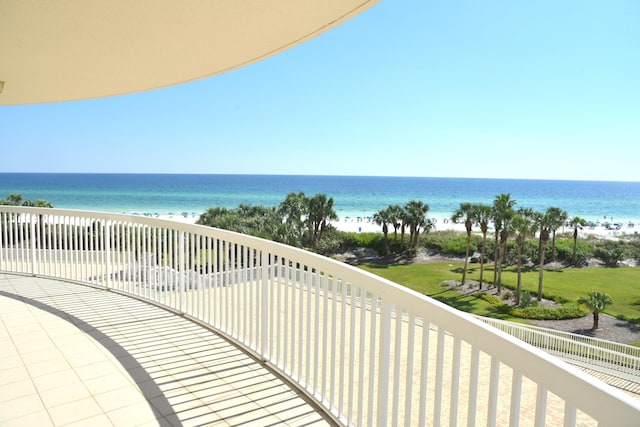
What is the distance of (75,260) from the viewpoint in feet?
15.9

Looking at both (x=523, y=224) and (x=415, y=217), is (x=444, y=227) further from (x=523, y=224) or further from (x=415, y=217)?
(x=523, y=224)

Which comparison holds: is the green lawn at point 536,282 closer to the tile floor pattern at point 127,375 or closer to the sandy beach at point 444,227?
the sandy beach at point 444,227

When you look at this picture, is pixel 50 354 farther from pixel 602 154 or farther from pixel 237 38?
pixel 602 154

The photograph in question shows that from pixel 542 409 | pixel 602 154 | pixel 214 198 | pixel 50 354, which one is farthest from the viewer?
pixel 602 154

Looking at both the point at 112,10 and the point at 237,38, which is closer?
the point at 112,10

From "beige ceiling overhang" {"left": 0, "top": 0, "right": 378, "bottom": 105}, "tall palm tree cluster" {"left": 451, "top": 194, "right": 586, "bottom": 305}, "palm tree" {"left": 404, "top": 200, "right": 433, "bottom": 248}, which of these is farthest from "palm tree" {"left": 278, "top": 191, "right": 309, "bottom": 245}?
"beige ceiling overhang" {"left": 0, "top": 0, "right": 378, "bottom": 105}

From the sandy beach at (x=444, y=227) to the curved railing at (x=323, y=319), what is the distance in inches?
1532

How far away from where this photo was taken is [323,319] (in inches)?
90.1

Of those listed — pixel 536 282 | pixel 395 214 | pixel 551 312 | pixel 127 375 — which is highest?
pixel 127 375

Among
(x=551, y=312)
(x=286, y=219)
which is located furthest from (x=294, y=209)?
(x=551, y=312)

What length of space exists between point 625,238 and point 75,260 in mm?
50483

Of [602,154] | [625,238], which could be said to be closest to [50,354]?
[625,238]

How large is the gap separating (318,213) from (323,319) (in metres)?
31.4

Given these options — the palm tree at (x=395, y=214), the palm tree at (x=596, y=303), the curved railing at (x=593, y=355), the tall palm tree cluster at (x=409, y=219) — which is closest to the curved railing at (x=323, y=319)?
the curved railing at (x=593, y=355)
